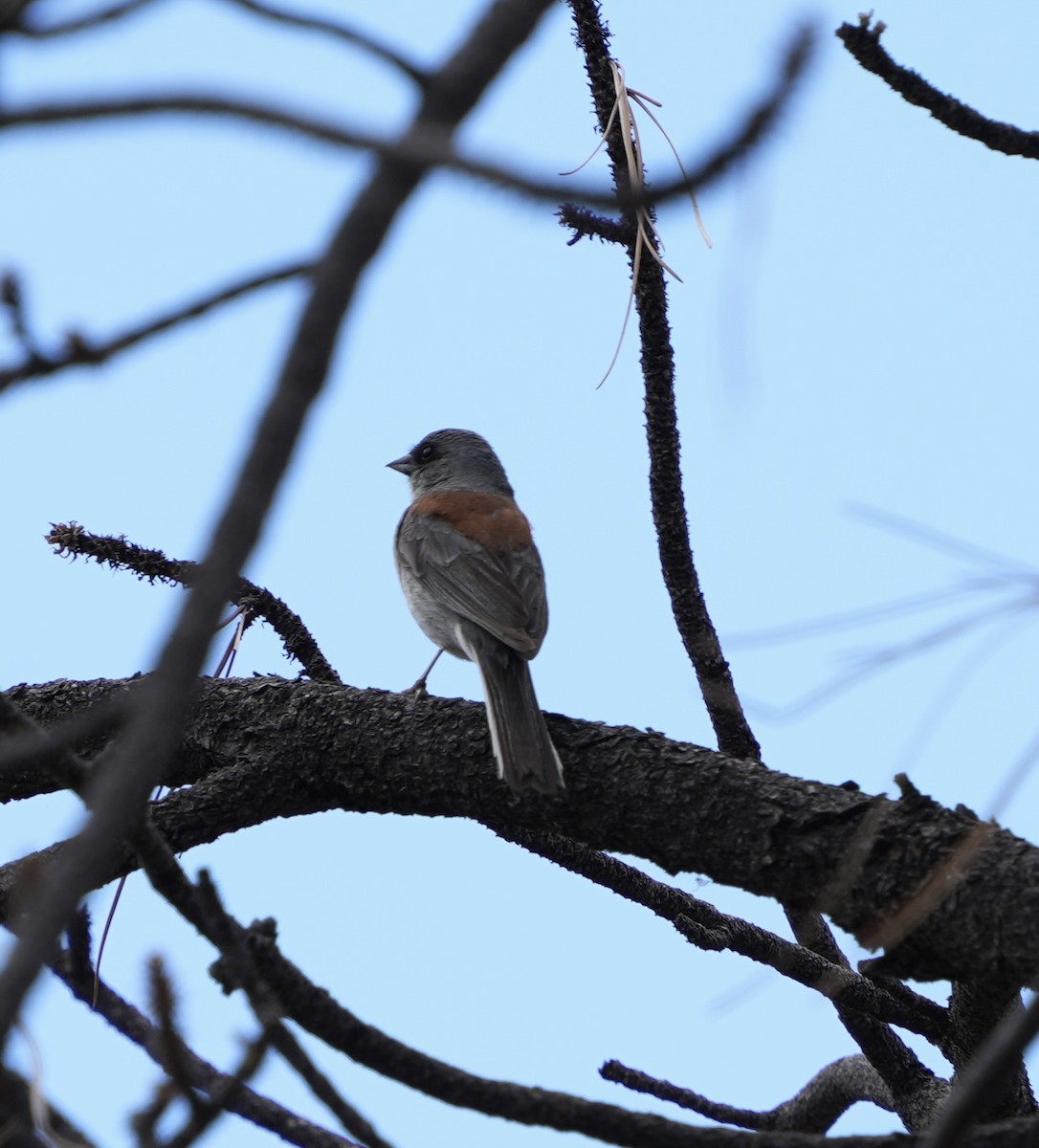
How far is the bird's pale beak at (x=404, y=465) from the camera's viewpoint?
25.3 ft

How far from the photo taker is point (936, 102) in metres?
2.87

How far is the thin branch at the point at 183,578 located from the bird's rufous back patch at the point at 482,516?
5.81 feet

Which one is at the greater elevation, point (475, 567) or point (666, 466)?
point (475, 567)

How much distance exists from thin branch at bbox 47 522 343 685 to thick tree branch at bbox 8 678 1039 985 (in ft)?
1.40

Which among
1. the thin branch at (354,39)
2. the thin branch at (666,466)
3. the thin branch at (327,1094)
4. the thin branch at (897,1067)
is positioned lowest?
the thin branch at (327,1094)

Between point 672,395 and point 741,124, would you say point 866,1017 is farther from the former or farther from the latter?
point 741,124

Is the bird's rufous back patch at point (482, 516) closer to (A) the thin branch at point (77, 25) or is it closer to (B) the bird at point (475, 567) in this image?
(B) the bird at point (475, 567)

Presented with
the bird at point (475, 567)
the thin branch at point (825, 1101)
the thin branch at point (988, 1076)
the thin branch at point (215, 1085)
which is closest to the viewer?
the thin branch at point (988, 1076)

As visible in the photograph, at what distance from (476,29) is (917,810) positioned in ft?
6.51

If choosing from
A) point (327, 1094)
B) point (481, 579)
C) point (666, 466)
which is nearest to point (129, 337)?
point (327, 1094)

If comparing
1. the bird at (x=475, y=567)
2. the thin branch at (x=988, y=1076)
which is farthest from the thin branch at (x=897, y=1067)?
the thin branch at (x=988, y=1076)

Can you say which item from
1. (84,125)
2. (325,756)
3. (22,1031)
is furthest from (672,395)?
(84,125)

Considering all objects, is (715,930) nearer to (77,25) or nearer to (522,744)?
(522,744)

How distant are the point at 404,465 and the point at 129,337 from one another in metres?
6.39
